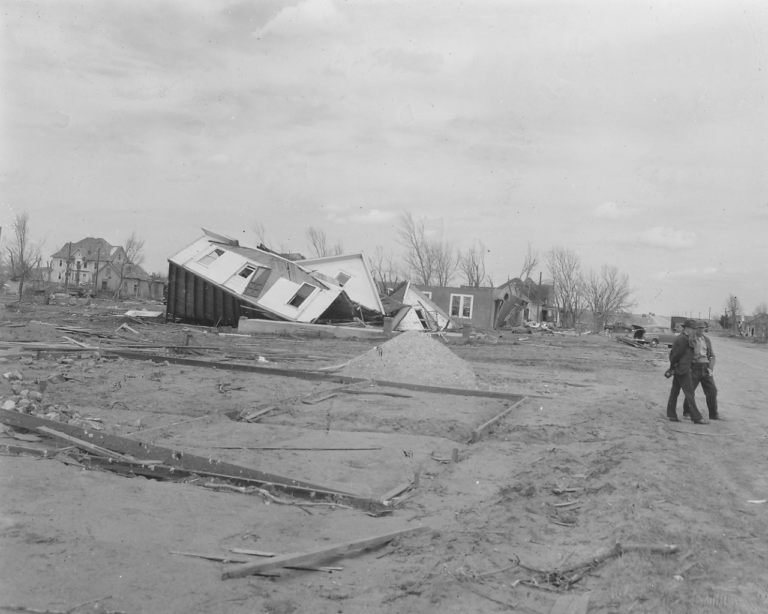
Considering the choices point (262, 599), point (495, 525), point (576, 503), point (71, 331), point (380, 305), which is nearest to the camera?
point (262, 599)

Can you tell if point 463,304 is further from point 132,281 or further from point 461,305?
point 132,281

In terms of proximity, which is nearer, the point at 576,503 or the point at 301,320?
the point at 576,503

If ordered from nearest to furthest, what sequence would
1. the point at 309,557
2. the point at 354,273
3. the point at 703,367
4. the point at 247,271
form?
the point at 309,557 → the point at 703,367 → the point at 247,271 → the point at 354,273

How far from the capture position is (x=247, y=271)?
108ft

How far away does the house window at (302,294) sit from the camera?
32.3 metres

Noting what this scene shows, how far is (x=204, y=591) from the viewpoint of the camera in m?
4.18

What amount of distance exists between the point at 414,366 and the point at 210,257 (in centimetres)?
2037

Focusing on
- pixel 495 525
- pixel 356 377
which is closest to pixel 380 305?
pixel 356 377

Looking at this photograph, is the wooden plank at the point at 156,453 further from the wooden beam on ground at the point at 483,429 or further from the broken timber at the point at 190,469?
the wooden beam on ground at the point at 483,429

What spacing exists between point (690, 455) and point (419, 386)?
21.9 ft

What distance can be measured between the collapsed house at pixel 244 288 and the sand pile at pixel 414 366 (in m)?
15.4

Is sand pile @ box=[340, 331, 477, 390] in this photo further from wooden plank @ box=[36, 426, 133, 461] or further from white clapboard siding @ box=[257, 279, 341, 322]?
white clapboard siding @ box=[257, 279, 341, 322]

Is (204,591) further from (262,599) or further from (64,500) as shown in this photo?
(64,500)

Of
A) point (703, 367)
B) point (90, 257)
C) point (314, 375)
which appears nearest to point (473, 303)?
point (314, 375)
